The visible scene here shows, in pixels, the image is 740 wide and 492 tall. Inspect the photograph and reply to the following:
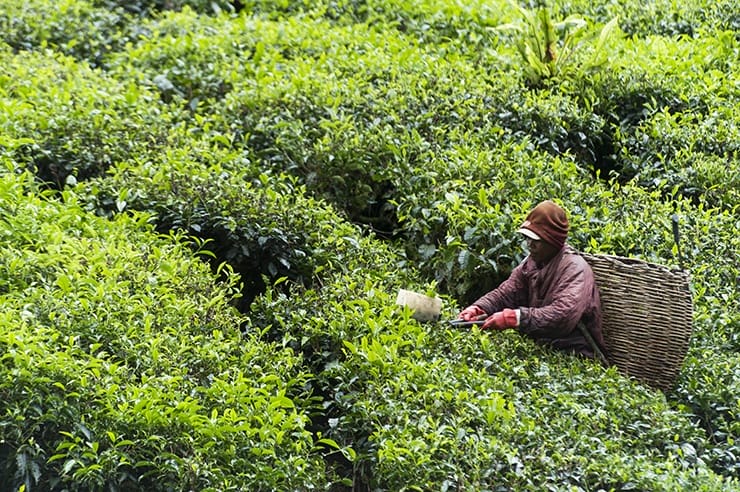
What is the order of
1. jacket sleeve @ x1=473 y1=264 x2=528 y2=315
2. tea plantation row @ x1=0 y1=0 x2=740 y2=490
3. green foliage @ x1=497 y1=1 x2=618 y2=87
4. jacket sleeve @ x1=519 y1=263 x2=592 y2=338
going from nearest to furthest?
tea plantation row @ x1=0 y1=0 x2=740 y2=490, jacket sleeve @ x1=519 y1=263 x2=592 y2=338, jacket sleeve @ x1=473 y1=264 x2=528 y2=315, green foliage @ x1=497 y1=1 x2=618 y2=87

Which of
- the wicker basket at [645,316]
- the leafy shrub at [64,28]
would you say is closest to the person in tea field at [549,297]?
the wicker basket at [645,316]

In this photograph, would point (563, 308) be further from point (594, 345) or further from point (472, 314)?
point (472, 314)

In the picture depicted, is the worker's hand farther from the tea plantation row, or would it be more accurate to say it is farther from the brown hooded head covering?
the brown hooded head covering

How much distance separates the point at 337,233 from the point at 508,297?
1531 mm

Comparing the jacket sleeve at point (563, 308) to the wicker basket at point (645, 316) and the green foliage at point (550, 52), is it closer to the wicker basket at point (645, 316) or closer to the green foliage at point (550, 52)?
the wicker basket at point (645, 316)

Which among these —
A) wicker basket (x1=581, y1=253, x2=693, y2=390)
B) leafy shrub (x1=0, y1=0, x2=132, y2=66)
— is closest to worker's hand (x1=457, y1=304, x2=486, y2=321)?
wicker basket (x1=581, y1=253, x2=693, y2=390)

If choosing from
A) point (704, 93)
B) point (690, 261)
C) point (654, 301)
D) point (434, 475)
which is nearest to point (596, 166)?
point (704, 93)

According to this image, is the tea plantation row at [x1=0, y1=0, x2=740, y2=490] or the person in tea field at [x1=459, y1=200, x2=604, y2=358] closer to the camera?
the tea plantation row at [x1=0, y1=0, x2=740, y2=490]

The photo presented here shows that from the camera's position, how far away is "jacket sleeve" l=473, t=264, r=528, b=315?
7.82 metres

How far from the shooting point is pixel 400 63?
36.8 ft

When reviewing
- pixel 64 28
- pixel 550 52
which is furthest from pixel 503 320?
pixel 64 28

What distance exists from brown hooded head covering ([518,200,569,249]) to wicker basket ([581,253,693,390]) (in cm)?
32

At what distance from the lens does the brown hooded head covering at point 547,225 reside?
24.8 ft

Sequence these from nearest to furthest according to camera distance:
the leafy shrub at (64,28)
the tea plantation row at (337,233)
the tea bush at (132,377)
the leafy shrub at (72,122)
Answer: the tea bush at (132,377), the tea plantation row at (337,233), the leafy shrub at (72,122), the leafy shrub at (64,28)
